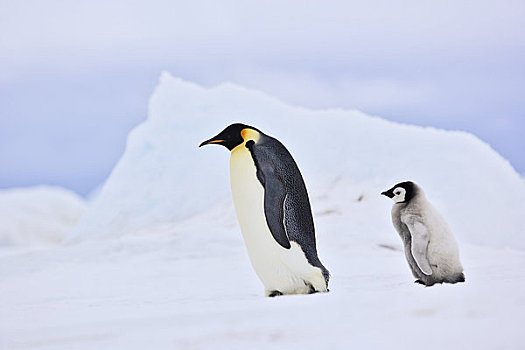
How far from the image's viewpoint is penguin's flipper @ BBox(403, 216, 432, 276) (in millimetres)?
2088

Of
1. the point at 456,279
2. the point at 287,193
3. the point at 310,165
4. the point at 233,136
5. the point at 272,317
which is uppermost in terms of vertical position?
the point at 310,165

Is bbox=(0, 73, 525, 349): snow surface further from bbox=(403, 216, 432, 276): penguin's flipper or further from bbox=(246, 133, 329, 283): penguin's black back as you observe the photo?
bbox=(246, 133, 329, 283): penguin's black back

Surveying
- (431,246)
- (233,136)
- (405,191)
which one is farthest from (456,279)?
(233,136)

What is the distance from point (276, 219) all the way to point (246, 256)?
5.39ft

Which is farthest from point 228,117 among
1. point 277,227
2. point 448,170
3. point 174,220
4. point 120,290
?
point 277,227

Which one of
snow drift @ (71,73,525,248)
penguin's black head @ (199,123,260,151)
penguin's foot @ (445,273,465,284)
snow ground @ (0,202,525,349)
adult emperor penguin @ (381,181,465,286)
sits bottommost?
snow ground @ (0,202,525,349)

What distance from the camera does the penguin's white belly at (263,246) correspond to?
1.95 metres

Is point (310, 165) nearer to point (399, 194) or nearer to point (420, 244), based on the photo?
point (399, 194)

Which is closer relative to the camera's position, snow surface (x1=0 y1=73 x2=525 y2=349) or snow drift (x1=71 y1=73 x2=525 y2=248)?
snow surface (x1=0 y1=73 x2=525 y2=349)

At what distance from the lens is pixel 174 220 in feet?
17.2

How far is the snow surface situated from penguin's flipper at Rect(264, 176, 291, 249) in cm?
18

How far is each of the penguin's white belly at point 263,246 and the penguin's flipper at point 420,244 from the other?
13.2 inches

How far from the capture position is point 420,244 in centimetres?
209

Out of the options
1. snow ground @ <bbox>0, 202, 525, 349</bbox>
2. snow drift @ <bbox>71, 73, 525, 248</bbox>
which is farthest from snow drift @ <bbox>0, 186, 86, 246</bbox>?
snow ground @ <bbox>0, 202, 525, 349</bbox>
